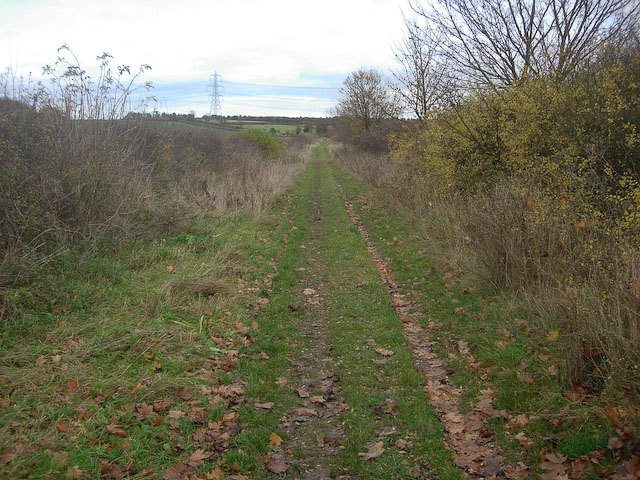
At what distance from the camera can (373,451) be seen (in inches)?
157

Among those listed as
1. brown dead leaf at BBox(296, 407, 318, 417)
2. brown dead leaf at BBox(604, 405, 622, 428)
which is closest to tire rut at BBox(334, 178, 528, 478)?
brown dead leaf at BBox(604, 405, 622, 428)

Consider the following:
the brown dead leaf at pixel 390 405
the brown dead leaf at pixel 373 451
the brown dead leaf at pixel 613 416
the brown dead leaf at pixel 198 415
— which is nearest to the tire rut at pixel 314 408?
the brown dead leaf at pixel 373 451

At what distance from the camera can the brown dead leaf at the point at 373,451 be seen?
155 inches

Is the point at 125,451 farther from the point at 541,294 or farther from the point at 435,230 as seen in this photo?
the point at 435,230

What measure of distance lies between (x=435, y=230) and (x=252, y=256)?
4.16 m

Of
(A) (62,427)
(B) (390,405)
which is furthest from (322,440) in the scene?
(A) (62,427)

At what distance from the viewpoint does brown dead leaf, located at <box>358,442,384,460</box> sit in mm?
3927

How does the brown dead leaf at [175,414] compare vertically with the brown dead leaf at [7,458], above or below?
below

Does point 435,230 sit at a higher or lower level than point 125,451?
higher

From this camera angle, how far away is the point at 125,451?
3.84 metres

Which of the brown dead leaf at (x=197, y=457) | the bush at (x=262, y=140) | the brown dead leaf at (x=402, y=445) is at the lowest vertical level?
the brown dead leaf at (x=197, y=457)

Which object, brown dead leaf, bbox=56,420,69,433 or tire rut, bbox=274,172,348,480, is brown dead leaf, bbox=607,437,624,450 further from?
brown dead leaf, bbox=56,420,69,433

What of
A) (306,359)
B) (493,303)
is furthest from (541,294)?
(306,359)

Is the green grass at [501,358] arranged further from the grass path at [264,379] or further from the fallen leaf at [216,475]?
the fallen leaf at [216,475]
